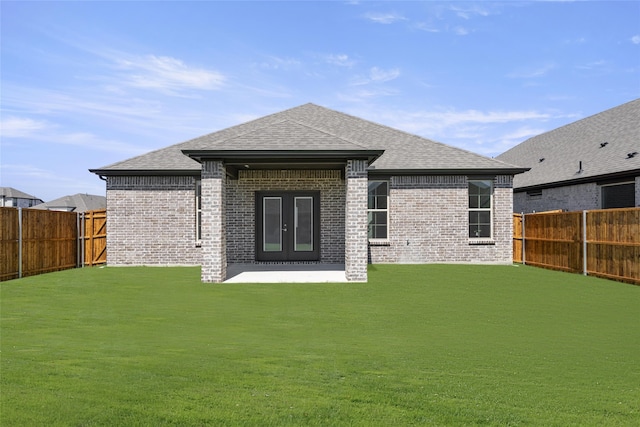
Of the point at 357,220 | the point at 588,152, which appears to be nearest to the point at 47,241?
the point at 357,220

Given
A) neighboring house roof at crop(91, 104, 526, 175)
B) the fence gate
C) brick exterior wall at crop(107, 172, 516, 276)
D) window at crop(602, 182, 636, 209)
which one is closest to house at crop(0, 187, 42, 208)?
the fence gate

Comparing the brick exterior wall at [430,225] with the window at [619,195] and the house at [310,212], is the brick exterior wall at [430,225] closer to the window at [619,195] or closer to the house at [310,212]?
the house at [310,212]

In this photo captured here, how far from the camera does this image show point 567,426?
395cm

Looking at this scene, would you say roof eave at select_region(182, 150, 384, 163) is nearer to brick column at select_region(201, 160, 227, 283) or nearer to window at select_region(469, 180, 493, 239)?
brick column at select_region(201, 160, 227, 283)

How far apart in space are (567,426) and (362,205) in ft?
32.3

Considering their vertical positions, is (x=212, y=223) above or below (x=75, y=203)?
below

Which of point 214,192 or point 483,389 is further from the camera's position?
point 214,192

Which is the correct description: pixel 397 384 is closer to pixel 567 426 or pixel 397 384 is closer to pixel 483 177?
pixel 567 426

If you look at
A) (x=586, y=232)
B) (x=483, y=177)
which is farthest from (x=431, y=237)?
(x=586, y=232)

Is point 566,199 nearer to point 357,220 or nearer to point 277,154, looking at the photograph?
point 357,220

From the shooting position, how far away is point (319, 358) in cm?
585

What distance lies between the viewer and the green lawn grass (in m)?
4.21

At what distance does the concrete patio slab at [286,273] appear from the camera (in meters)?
13.8

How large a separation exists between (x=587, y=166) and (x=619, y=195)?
9.53ft
